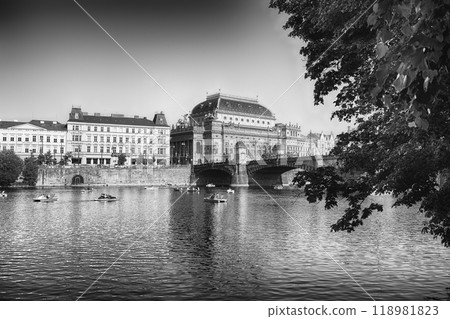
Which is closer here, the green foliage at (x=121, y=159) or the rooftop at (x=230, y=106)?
the green foliage at (x=121, y=159)

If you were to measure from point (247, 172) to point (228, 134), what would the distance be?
32989 mm

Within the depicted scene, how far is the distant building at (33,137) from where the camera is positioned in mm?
87750

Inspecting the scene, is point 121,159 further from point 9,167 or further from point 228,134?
point 228,134

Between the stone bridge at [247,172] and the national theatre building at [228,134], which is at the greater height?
the national theatre building at [228,134]

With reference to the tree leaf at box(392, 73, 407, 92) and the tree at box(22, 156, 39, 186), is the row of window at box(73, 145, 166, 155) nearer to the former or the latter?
the tree at box(22, 156, 39, 186)

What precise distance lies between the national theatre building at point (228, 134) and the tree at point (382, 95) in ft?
343

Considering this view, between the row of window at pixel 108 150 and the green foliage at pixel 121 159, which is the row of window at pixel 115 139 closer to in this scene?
the row of window at pixel 108 150

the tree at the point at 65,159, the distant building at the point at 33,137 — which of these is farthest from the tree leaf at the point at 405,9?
the tree at the point at 65,159

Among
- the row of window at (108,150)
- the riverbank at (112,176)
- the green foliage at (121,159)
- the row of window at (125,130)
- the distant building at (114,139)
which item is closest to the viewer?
the riverbank at (112,176)

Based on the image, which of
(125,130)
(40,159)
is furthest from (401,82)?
(125,130)

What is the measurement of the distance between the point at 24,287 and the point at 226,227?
15.9m

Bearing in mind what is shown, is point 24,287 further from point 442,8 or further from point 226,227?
point 226,227

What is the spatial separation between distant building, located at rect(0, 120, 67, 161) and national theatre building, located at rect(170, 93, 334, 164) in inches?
1231

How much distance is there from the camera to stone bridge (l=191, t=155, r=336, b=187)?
79.9m
